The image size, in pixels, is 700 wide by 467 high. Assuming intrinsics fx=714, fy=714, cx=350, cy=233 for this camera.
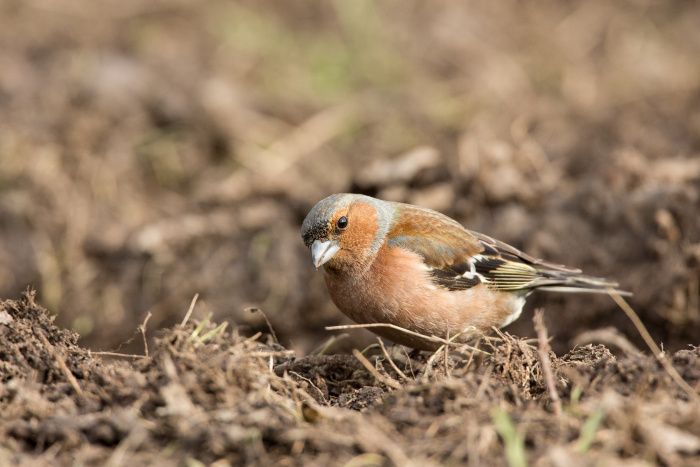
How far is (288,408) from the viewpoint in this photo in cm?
327

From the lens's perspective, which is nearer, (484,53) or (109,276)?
(109,276)

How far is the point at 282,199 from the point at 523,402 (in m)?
5.24

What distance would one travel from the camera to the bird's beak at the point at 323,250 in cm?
471

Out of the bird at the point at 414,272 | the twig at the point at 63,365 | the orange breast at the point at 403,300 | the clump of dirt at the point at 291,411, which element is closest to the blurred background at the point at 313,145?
the bird at the point at 414,272

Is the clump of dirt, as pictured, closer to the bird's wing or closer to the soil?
the soil

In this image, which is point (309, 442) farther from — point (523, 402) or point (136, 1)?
point (136, 1)

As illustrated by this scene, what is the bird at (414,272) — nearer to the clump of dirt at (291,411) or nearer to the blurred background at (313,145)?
the clump of dirt at (291,411)

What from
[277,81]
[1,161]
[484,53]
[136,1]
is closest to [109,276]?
[1,161]

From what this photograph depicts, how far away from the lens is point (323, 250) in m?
4.77

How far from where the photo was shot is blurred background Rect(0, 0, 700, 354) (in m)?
7.05

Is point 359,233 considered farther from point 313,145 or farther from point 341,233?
point 313,145

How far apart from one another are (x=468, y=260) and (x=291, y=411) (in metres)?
2.33

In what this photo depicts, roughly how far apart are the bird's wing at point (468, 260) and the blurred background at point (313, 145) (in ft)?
4.11

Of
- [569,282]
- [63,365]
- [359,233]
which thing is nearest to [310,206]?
[359,233]
